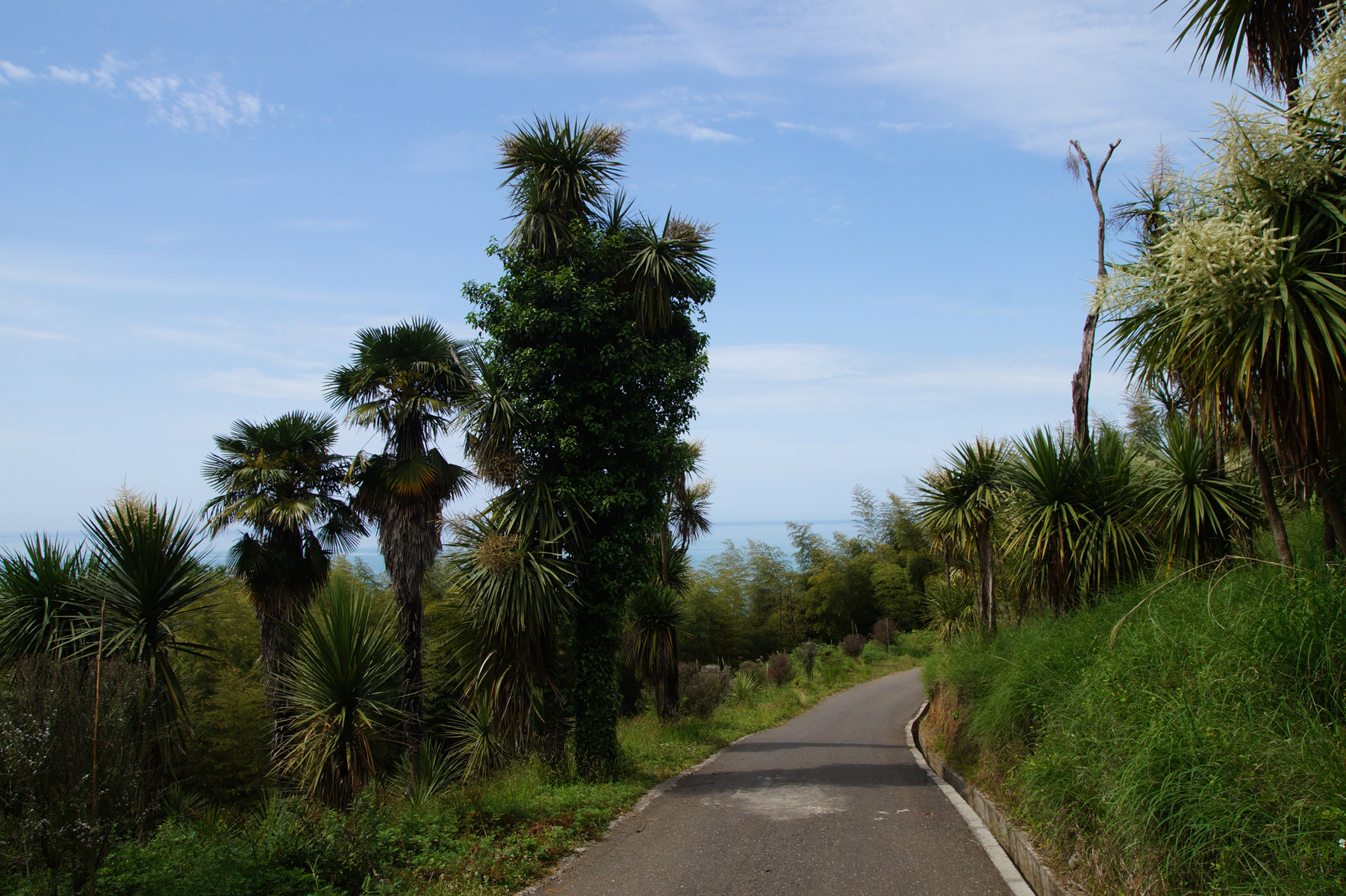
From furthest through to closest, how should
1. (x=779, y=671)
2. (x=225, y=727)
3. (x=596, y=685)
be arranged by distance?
1. (x=779, y=671)
2. (x=225, y=727)
3. (x=596, y=685)

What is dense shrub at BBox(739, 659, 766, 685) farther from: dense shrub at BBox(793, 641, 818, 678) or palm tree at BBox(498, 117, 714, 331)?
palm tree at BBox(498, 117, 714, 331)

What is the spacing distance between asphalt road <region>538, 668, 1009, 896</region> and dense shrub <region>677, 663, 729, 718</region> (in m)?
10.5

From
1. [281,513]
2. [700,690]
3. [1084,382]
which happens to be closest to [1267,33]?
[1084,382]

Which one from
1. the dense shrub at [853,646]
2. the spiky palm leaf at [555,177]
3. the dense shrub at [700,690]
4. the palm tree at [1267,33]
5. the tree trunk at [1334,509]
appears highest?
the spiky palm leaf at [555,177]

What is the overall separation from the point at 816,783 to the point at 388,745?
6099 mm

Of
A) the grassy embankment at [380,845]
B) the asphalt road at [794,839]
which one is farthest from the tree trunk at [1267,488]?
the grassy embankment at [380,845]

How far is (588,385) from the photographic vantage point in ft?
39.5

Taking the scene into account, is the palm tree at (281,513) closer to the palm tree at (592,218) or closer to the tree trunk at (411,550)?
the tree trunk at (411,550)

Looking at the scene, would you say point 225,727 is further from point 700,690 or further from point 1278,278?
point 1278,278

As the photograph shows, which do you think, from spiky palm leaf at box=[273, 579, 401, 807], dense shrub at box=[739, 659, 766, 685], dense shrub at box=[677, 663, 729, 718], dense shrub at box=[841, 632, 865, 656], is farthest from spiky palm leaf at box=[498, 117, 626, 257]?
dense shrub at box=[841, 632, 865, 656]

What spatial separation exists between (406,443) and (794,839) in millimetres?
12026

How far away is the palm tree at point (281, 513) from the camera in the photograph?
16.9m

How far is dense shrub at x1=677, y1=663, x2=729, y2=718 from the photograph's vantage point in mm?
23375

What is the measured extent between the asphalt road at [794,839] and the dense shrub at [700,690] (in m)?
10.5
